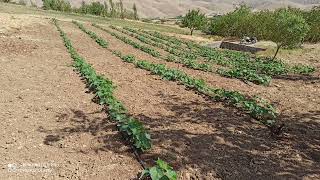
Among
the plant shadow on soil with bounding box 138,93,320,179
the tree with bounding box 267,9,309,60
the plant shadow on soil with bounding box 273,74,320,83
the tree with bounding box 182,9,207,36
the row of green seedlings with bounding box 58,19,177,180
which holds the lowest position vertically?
the tree with bounding box 182,9,207,36

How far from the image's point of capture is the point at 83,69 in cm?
1484

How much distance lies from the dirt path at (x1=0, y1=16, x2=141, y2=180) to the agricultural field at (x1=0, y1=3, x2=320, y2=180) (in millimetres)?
23

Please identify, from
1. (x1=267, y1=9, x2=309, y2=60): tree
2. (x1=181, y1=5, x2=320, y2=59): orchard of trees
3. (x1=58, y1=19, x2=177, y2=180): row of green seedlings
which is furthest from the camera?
(x1=181, y1=5, x2=320, y2=59): orchard of trees

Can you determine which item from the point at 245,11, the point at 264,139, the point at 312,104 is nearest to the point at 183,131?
the point at 264,139

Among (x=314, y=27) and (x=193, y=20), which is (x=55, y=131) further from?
(x=193, y=20)

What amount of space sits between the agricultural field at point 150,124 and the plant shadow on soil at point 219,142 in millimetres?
24

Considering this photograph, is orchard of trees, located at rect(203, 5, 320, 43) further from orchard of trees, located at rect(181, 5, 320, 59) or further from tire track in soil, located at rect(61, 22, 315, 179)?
tire track in soil, located at rect(61, 22, 315, 179)

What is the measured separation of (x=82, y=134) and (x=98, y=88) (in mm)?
3297

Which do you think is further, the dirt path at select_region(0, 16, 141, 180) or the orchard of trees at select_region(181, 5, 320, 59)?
the orchard of trees at select_region(181, 5, 320, 59)

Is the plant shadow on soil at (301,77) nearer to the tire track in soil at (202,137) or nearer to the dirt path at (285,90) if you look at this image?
the dirt path at (285,90)

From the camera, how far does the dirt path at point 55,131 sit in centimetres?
708

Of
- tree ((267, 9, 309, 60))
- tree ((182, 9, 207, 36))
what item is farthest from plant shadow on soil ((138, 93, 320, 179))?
tree ((182, 9, 207, 36))

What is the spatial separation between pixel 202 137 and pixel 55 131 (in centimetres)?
368

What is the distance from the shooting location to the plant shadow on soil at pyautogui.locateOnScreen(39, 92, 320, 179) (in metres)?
7.44
